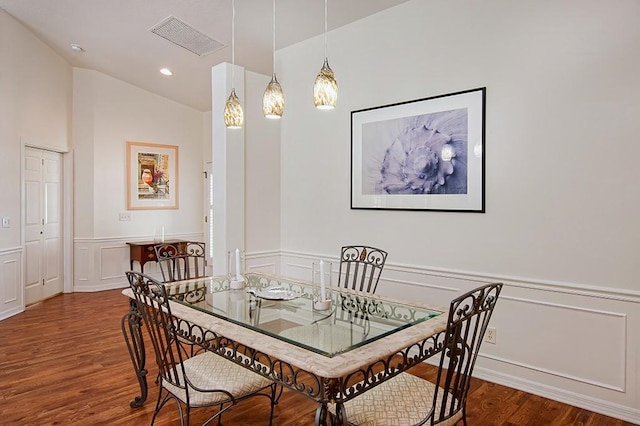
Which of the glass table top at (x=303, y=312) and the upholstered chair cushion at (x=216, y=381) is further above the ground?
the glass table top at (x=303, y=312)

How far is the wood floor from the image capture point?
2590 mm

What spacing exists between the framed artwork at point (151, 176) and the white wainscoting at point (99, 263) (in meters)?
0.67

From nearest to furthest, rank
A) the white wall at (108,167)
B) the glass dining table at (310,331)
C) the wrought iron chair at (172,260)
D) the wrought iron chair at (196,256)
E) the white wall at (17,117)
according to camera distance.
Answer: the glass dining table at (310,331), the wrought iron chair at (172,260), the wrought iron chair at (196,256), the white wall at (17,117), the white wall at (108,167)

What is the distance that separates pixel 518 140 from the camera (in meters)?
3.01

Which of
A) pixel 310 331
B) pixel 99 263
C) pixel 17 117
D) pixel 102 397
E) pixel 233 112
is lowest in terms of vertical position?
pixel 102 397

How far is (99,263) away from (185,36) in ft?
12.5

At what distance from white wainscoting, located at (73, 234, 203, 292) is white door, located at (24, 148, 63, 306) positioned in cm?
25

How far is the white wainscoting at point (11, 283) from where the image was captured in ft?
15.5

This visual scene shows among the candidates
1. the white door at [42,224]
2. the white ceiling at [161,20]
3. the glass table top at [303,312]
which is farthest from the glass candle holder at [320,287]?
the white door at [42,224]

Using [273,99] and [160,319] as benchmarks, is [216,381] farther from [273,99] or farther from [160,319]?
[273,99]

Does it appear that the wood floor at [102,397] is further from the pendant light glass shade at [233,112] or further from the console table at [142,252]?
the console table at [142,252]

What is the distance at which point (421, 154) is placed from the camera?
3523 millimetres

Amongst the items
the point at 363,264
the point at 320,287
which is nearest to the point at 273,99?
the point at 320,287

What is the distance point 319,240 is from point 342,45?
2.04 m
